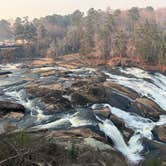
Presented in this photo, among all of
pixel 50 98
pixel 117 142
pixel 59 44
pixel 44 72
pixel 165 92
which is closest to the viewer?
pixel 117 142

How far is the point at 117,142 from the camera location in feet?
71.6

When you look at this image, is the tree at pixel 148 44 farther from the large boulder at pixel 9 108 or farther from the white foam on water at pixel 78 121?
the white foam on water at pixel 78 121

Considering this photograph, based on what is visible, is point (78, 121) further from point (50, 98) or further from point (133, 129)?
point (50, 98)

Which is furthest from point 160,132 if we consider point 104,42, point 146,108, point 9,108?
point 104,42

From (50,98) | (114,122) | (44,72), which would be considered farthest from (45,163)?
(44,72)

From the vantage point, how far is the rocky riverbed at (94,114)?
66.8ft

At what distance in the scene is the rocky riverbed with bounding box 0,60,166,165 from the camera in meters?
20.4

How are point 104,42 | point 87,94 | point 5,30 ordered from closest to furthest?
point 87,94 < point 104,42 < point 5,30

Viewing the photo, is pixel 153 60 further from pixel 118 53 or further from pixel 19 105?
pixel 19 105

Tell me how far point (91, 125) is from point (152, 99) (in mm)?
12122

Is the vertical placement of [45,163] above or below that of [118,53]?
above

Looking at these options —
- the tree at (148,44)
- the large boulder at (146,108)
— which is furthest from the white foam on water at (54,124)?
the tree at (148,44)

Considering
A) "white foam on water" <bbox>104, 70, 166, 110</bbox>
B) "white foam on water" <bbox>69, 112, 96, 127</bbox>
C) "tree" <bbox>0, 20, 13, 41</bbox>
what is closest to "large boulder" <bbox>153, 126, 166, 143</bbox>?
"white foam on water" <bbox>69, 112, 96, 127</bbox>

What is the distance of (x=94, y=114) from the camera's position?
985 inches
